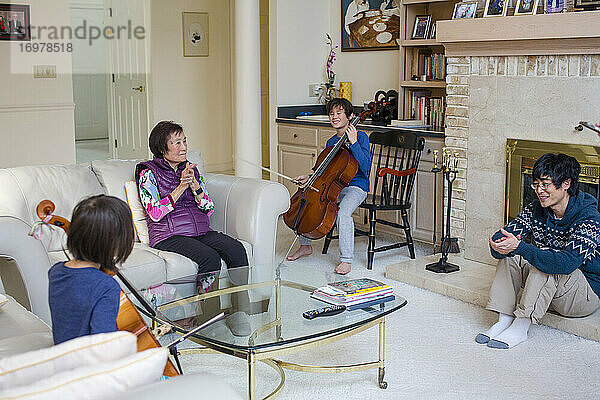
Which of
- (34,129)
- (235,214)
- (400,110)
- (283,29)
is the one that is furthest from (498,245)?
(34,129)

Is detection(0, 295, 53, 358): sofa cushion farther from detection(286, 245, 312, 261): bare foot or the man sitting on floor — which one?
detection(286, 245, 312, 261): bare foot

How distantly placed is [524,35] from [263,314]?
8.03ft

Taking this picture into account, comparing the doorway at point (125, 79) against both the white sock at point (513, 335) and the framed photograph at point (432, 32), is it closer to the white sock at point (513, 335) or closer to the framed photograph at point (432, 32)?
the framed photograph at point (432, 32)

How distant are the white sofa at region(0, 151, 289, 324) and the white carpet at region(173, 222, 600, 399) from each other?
506mm

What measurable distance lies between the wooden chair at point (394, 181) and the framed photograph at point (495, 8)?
0.94m

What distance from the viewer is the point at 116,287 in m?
1.94

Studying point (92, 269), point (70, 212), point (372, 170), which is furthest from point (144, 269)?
point (372, 170)

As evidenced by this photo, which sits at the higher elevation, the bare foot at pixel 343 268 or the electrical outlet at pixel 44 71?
the electrical outlet at pixel 44 71

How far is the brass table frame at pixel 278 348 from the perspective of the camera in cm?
243

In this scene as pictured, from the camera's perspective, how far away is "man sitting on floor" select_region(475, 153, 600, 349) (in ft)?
10.7

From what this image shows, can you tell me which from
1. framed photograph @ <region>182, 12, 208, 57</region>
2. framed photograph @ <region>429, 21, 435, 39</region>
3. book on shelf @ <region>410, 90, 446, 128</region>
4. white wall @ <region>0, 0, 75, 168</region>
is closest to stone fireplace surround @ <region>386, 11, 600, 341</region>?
book on shelf @ <region>410, 90, 446, 128</region>

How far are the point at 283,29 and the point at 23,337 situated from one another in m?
4.35

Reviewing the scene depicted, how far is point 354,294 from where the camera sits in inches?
113

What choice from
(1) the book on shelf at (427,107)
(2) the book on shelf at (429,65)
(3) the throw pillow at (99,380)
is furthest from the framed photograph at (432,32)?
(3) the throw pillow at (99,380)
